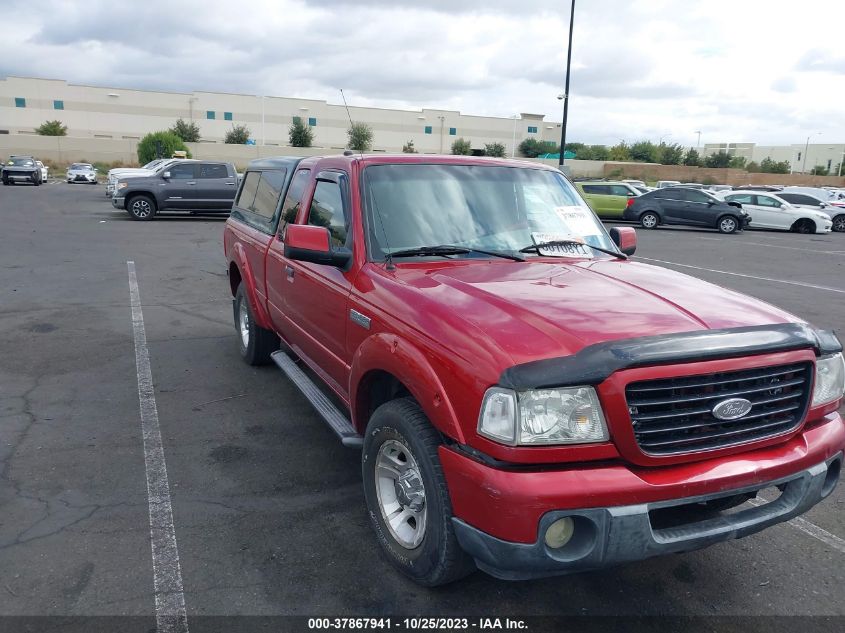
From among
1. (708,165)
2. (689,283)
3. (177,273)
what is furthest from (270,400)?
(708,165)

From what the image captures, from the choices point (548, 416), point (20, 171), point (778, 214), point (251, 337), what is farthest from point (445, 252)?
point (20, 171)

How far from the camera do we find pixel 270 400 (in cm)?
555

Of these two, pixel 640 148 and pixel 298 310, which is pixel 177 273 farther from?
pixel 640 148

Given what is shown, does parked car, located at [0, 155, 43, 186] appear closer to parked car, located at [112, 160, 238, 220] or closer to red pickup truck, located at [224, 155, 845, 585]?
parked car, located at [112, 160, 238, 220]

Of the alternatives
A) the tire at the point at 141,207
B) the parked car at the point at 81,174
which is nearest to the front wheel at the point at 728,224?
the tire at the point at 141,207

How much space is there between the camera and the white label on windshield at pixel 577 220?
430 centimetres

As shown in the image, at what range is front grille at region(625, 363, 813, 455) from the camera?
2.55 m

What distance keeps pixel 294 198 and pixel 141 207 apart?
17704 mm

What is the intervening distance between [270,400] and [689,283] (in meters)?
3.41

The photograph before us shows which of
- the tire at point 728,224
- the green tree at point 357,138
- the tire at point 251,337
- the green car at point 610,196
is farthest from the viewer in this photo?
the green car at point 610,196

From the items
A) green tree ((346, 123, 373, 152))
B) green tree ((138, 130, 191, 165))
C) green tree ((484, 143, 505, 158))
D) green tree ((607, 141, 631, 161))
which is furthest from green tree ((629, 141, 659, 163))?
green tree ((484, 143, 505, 158))

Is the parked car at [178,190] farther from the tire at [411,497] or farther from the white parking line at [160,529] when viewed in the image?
the tire at [411,497]

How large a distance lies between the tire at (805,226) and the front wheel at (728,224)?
3277 millimetres

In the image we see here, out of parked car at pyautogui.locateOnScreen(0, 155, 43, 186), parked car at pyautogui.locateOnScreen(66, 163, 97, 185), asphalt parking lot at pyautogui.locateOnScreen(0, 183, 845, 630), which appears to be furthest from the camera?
parked car at pyautogui.locateOnScreen(66, 163, 97, 185)
